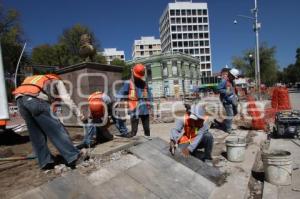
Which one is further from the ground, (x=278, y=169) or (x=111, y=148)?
(x=111, y=148)

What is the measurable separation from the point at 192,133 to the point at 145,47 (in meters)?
112

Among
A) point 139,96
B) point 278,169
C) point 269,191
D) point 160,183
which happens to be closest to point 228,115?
point 139,96

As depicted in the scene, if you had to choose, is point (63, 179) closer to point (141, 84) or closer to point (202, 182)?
point (202, 182)

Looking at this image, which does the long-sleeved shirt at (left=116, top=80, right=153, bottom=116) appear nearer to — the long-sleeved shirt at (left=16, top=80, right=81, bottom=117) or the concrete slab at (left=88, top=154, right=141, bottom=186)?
the concrete slab at (left=88, top=154, right=141, bottom=186)

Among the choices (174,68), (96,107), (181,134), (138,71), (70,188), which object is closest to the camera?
(70,188)

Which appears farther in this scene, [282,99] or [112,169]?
[282,99]

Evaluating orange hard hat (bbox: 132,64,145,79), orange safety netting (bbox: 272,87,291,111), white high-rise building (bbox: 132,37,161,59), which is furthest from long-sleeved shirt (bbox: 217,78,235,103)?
white high-rise building (bbox: 132,37,161,59)

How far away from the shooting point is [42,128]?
4102mm

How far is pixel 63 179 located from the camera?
11.9 ft

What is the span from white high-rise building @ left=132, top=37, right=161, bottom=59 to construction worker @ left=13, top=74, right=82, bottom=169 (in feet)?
361

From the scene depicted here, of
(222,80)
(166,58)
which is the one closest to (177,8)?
(166,58)

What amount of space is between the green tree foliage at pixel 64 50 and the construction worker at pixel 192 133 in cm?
4539

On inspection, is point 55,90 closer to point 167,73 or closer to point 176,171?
point 176,171

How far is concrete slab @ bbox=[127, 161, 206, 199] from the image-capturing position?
13.2 feet
